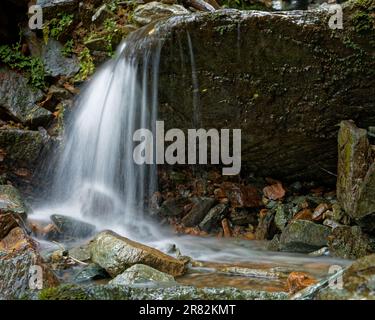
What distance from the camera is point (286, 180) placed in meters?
6.70

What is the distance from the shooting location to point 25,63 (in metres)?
7.96

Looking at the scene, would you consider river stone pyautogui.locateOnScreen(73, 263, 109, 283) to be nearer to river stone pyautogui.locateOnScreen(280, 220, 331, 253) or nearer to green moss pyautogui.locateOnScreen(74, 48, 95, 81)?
river stone pyautogui.locateOnScreen(280, 220, 331, 253)

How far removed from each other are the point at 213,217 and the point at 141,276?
319 centimetres

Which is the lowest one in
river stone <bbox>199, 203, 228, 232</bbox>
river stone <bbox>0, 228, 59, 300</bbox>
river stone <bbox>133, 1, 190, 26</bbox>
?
river stone <bbox>199, 203, 228, 232</bbox>

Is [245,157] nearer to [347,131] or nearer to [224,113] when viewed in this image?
[224,113]

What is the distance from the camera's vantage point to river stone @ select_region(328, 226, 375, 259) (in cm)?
462

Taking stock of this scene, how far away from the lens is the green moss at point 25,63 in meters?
7.75

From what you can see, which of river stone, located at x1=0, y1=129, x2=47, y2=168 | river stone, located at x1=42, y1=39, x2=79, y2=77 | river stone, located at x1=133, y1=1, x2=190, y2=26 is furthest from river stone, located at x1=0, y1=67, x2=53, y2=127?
river stone, located at x1=133, y1=1, x2=190, y2=26

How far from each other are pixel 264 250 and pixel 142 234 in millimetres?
1779

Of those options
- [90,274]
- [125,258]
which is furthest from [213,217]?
[90,274]

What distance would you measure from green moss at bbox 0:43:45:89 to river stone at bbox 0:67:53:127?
5.6 inches

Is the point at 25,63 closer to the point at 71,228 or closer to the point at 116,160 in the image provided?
the point at 116,160

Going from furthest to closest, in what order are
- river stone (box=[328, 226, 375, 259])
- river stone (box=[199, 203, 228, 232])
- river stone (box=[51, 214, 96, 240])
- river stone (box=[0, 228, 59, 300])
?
river stone (box=[199, 203, 228, 232])
river stone (box=[51, 214, 96, 240])
river stone (box=[328, 226, 375, 259])
river stone (box=[0, 228, 59, 300])

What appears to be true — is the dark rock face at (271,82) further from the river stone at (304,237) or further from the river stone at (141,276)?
the river stone at (141,276)
